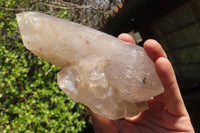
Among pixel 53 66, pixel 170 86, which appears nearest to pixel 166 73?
pixel 170 86

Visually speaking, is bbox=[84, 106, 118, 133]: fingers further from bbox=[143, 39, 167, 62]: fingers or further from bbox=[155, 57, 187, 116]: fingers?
bbox=[143, 39, 167, 62]: fingers

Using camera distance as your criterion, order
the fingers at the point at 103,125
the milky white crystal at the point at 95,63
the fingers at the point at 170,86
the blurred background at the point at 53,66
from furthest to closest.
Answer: the blurred background at the point at 53,66 < the fingers at the point at 103,125 < the milky white crystal at the point at 95,63 < the fingers at the point at 170,86

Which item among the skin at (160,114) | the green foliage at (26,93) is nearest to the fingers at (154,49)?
the skin at (160,114)

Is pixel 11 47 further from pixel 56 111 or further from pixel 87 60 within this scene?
pixel 87 60

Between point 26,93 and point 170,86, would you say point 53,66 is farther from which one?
point 170,86

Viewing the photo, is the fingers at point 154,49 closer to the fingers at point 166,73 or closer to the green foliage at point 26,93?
the fingers at point 166,73
